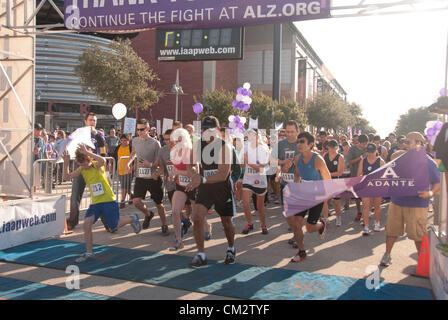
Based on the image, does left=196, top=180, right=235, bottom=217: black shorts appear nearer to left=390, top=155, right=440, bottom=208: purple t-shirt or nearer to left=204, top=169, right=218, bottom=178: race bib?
left=204, top=169, right=218, bottom=178: race bib

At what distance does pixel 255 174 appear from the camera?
762cm

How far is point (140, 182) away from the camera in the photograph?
7727 mm

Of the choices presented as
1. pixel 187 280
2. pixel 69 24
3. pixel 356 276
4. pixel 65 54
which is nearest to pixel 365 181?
pixel 356 276

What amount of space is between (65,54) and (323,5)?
37.2 m

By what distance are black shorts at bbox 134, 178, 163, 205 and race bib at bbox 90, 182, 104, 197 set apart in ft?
5.18

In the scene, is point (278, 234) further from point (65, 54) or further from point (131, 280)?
point (65, 54)

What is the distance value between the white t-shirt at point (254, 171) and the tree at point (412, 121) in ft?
317

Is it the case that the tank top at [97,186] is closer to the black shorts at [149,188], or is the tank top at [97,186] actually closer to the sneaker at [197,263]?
the black shorts at [149,188]

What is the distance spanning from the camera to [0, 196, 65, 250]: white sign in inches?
253

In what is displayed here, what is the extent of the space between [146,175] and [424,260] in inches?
195

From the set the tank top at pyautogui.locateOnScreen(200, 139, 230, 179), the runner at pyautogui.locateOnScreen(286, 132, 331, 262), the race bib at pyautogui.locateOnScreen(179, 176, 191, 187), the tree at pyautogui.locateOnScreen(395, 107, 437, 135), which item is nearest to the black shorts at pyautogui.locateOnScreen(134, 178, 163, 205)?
the race bib at pyautogui.locateOnScreen(179, 176, 191, 187)

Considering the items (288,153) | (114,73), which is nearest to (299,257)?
(288,153)

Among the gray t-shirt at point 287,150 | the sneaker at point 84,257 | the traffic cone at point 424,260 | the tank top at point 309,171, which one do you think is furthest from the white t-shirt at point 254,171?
the sneaker at point 84,257

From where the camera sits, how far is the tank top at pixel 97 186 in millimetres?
6066
